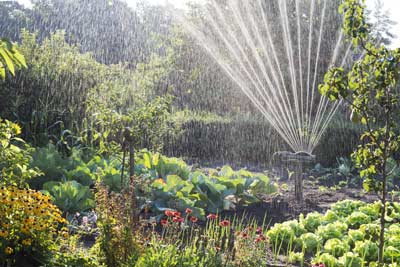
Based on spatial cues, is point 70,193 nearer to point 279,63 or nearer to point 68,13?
point 279,63

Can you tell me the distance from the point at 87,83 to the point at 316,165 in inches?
174

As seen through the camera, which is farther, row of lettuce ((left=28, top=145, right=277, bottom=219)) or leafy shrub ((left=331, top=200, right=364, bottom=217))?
leafy shrub ((left=331, top=200, right=364, bottom=217))

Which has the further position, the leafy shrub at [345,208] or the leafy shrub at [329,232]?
the leafy shrub at [345,208]

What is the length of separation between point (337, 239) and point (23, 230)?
2353 mm

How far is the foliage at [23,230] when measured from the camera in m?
3.19

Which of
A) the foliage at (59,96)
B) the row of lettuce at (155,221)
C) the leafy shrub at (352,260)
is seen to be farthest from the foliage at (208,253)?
the foliage at (59,96)

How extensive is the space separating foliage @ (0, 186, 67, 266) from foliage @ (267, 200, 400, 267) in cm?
176

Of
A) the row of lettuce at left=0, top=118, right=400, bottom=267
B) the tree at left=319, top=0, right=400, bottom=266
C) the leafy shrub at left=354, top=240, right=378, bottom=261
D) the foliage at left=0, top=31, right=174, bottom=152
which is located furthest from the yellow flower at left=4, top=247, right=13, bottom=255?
the foliage at left=0, top=31, right=174, bottom=152

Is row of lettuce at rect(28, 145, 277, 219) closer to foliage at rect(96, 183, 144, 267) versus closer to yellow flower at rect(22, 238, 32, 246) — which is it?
foliage at rect(96, 183, 144, 267)

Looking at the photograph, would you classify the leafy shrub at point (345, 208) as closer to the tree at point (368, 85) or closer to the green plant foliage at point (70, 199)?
the tree at point (368, 85)

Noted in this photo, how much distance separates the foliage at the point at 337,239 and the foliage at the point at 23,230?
5.76ft

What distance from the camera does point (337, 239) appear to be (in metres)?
4.04

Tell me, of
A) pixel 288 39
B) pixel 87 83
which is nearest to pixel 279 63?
pixel 288 39

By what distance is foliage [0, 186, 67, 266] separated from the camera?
3.19m
